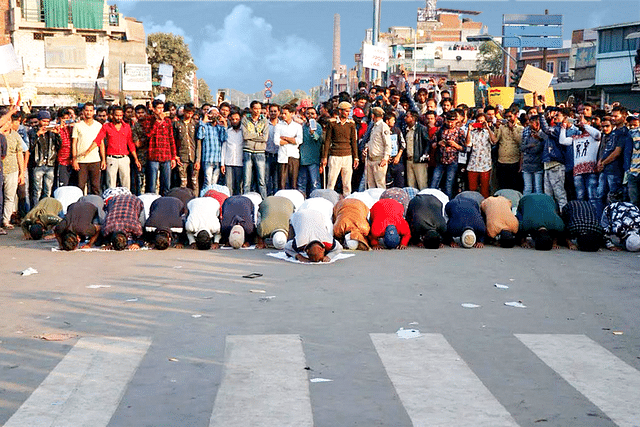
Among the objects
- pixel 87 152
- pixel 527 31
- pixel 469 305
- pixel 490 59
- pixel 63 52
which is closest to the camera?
pixel 469 305

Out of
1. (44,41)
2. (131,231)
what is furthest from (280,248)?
(44,41)

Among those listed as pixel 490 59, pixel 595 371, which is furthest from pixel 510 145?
pixel 490 59

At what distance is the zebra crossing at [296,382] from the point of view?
209 inches

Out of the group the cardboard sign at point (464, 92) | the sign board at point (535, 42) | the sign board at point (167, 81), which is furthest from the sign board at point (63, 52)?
the cardboard sign at point (464, 92)

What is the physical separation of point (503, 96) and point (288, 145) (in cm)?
937

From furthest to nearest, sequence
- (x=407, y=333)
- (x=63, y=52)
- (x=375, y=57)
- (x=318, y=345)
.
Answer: (x=63, y=52) → (x=375, y=57) → (x=407, y=333) → (x=318, y=345)

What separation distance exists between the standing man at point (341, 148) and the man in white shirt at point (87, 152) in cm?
431

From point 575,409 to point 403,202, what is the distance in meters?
8.98

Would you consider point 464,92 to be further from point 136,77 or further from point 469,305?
point 136,77

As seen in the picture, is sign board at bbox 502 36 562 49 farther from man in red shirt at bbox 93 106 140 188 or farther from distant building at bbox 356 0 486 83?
man in red shirt at bbox 93 106 140 188

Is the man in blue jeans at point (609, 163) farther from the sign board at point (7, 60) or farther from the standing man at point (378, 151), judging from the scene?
the sign board at point (7, 60)

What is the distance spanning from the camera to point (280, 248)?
13.0 m

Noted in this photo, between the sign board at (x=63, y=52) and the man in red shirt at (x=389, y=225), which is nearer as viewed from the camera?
the man in red shirt at (x=389, y=225)

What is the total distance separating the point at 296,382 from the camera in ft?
19.9
